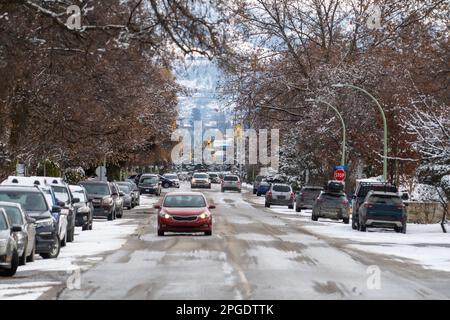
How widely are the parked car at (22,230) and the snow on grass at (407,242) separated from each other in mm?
8758

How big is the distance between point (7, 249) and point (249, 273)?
4550mm

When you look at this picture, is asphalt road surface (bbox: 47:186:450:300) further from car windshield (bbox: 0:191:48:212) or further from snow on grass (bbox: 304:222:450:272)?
car windshield (bbox: 0:191:48:212)

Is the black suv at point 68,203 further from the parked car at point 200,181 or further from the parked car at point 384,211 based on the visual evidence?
the parked car at point 200,181

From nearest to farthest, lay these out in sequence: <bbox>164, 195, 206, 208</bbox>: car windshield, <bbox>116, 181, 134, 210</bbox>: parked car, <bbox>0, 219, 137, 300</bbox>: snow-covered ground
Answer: <bbox>0, 219, 137, 300</bbox>: snow-covered ground, <bbox>164, 195, 206, 208</bbox>: car windshield, <bbox>116, 181, 134, 210</bbox>: parked car

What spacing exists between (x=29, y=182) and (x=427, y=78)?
17.1m

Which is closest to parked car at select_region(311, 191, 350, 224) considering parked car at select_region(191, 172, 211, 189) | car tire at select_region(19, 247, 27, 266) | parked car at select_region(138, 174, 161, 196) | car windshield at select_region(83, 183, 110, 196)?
car windshield at select_region(83, 183, 110, 196)

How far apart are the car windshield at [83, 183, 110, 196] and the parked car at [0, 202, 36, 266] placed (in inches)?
899

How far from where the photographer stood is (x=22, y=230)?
64.3 ft

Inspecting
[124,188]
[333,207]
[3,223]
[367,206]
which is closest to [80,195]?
[367,206]

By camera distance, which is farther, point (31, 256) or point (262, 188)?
point (262, 188)

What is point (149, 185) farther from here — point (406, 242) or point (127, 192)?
point (406, 242)

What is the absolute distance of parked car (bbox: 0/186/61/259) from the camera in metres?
22.4

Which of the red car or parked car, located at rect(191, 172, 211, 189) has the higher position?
parked car, located at rect(191, 172, 211, 189)

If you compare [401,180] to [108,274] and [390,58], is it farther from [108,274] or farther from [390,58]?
[108,274]
